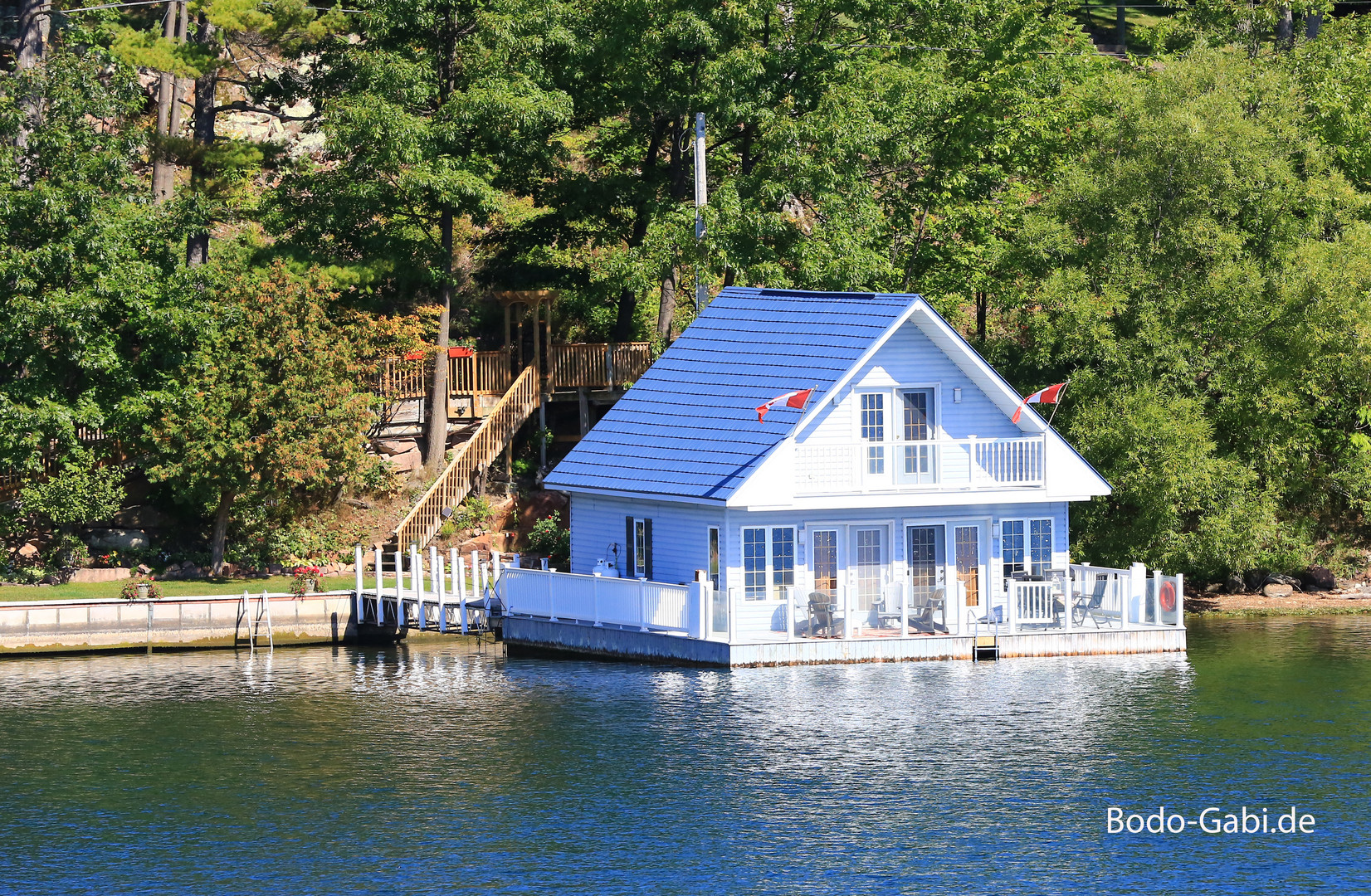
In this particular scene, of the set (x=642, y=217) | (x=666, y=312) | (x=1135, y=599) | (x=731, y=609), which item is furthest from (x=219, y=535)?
(x=1135, y=599)

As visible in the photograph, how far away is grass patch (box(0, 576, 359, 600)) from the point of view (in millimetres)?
41938

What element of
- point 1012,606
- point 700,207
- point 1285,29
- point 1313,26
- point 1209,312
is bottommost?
point 1012,606

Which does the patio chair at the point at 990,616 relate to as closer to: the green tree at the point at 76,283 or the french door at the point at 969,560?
the french door at the point at 969,560

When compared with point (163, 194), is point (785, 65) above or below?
above

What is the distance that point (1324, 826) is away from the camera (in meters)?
26.3

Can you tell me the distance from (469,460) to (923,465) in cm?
1514

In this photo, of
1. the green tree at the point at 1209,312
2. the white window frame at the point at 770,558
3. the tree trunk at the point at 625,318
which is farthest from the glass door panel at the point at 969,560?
the tree trunk at the point at 625,318

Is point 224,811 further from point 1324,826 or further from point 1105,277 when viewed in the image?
point 1105,277

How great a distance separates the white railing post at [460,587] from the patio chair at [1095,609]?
12712 mm

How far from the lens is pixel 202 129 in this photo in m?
49.7

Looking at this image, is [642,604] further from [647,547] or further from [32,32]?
[32,32]

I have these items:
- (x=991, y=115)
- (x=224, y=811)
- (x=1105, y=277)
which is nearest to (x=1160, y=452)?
(x=1105, y=277)

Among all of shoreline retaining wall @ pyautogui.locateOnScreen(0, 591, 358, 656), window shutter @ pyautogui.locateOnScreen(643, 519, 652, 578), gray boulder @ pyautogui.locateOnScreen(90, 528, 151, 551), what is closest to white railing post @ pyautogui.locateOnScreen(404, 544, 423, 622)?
shoreline retaining wall @ pyautogui.locateOnScreen(0, 591, 358, 656)

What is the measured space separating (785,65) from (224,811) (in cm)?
2909
